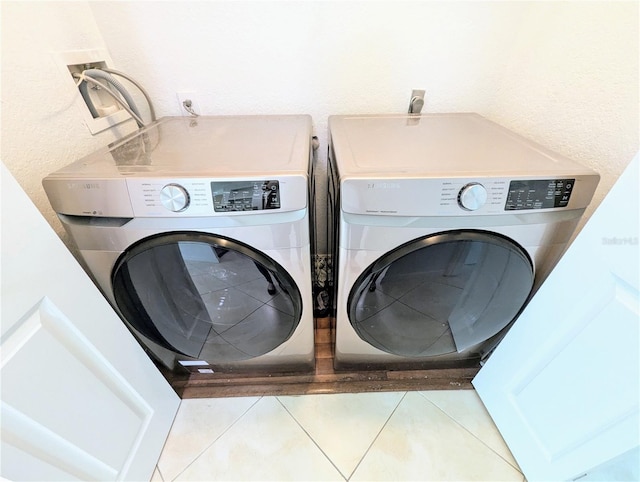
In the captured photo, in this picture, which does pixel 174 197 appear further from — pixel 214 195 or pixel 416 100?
pixel 416 100

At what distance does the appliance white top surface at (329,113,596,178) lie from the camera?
68cm

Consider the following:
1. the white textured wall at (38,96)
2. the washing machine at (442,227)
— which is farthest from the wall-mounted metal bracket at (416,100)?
the white textured wall at (38,96)

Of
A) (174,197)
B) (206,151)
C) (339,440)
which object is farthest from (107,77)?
(339,440)

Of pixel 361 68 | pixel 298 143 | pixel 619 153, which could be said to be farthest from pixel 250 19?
pixel 619 153

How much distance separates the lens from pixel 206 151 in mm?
804

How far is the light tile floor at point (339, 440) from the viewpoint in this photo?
949mm

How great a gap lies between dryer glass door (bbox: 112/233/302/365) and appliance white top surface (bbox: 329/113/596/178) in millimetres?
362

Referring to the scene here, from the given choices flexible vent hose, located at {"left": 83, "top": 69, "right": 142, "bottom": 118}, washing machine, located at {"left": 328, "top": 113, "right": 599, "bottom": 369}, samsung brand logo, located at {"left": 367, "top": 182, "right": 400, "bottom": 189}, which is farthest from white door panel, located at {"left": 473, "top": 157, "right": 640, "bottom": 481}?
flexible vent hose, located at {"left": 83, "top": 69, "right": 142, "bottom": 118}

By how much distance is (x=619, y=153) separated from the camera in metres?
0.80

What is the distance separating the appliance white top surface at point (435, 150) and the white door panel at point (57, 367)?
0.61 metres

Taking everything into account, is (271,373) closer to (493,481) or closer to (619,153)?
(493,481)

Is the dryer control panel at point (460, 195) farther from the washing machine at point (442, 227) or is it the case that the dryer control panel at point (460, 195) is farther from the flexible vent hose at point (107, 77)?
the flexible vent hose at point (107, 77)

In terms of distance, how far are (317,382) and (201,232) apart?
788mm

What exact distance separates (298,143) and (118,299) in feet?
2.22
